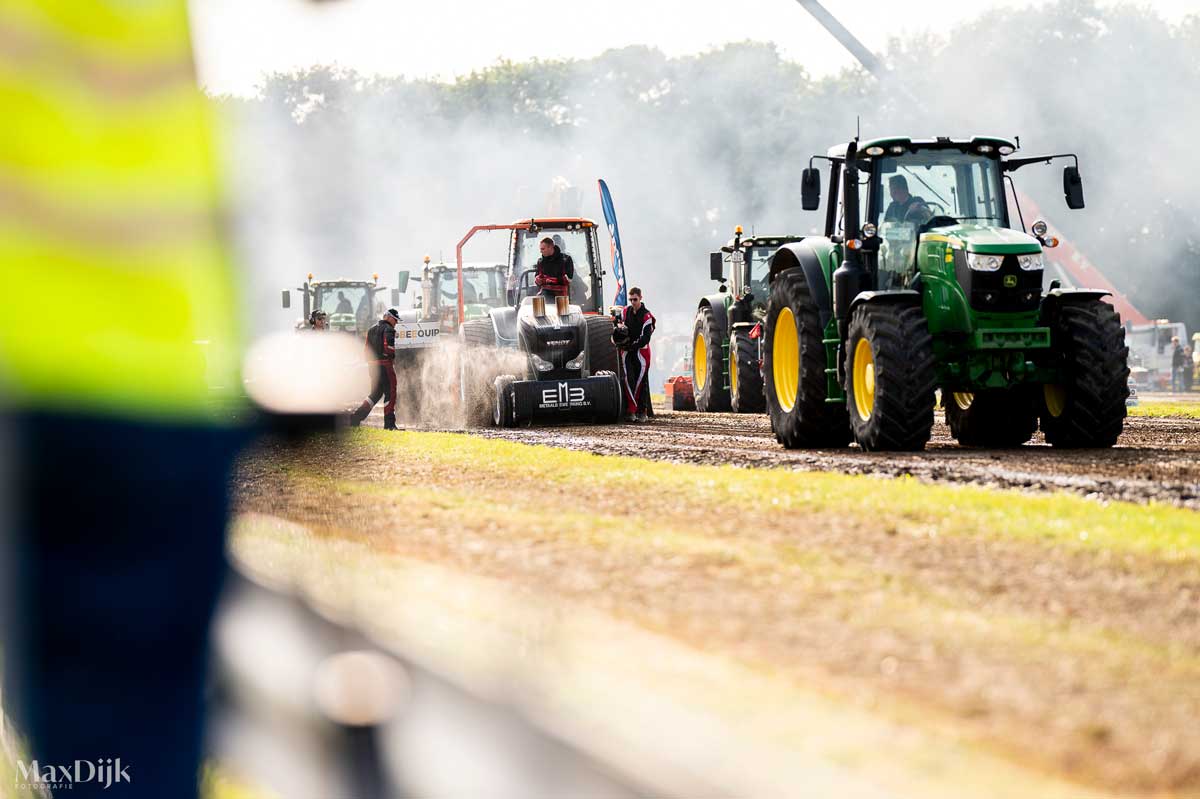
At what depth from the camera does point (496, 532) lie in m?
8.30

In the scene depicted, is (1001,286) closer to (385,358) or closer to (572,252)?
(385,358)

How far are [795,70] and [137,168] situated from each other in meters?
66.4

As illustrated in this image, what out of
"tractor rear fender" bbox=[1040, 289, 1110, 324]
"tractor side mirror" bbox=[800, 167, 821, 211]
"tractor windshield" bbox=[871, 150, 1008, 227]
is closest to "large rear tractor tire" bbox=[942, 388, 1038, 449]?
"tractor rear fender" bbox=[1040, 289, 1110, 324]

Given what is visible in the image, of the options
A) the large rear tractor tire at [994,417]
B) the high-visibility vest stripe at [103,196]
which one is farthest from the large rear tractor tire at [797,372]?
the high-visibility vest stripe at [103,196]

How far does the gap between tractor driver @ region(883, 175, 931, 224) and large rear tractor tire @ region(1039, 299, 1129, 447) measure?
4.87ft

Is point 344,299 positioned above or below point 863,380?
above

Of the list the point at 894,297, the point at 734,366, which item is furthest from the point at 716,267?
the point at 894,297

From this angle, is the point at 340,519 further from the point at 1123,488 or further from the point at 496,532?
the point at 1123,488

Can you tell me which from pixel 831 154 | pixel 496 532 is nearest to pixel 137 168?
pixel 496 532

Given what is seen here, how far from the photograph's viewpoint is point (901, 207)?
14.1 m

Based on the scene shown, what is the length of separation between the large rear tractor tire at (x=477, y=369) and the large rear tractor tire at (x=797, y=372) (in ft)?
18.9

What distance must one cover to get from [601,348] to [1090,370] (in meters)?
8.57

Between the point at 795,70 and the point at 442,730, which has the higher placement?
the point at 795,70

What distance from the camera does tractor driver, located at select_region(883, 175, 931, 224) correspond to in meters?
14.1
